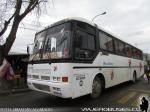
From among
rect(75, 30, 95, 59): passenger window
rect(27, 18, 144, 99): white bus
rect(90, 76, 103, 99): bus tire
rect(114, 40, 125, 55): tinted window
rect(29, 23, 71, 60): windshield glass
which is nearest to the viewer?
rect(27, 18, 144, 99): white bus

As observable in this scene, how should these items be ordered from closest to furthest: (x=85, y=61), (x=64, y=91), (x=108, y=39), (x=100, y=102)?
(x=64, y=91)
(x=85, y=61)
(x=100, y=102)
(x=108, y=39)

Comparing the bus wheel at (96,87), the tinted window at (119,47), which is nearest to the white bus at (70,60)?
the bus wheel at (96,87)

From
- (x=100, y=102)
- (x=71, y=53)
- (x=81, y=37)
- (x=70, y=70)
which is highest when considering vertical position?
(x=81, y=37)

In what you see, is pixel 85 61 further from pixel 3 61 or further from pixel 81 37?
pixel 3 61

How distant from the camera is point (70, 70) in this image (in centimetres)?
636

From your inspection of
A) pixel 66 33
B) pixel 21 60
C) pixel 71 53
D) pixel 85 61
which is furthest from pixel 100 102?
pixel 21 60

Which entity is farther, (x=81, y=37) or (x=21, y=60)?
(x=21, y=60)

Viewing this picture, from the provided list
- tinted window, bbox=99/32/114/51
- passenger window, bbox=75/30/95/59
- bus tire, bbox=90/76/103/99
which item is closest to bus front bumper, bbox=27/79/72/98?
passenger window, bbox=75/30/95/59

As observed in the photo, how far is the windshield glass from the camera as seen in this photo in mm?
6598

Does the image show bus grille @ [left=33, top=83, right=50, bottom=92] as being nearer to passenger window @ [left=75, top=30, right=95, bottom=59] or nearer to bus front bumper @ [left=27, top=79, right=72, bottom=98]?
bus front bumper @ [left=27, top=79, right=72, bottom=98]

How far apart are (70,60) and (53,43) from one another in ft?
3.46

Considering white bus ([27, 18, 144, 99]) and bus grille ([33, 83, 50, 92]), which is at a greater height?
white bus ([27, 18, 144, 99])

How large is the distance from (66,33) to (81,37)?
605 millimetres

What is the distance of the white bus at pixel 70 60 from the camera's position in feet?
21.0
